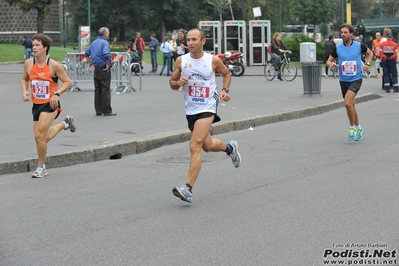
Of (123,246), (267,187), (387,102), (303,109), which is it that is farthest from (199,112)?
(387,102)

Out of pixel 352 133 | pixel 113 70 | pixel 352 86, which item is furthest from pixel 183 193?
pixel 113 70

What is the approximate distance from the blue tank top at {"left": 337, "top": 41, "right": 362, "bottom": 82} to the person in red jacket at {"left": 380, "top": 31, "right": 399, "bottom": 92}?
12065 millimetres

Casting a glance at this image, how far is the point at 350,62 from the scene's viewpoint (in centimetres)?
1381

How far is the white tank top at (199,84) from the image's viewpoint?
29.5ft

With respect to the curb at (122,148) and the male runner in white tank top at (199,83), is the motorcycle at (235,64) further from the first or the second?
the male runner in white tank top at (199,83)

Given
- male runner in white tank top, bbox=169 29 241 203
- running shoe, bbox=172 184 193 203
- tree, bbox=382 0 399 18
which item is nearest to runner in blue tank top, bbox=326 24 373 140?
male runner in white tank top, bbox=169 29 241 203

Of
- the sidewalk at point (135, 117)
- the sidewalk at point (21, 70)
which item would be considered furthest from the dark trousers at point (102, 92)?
the sidewalk at point (21, 70)

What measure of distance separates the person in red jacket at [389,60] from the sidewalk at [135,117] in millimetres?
544

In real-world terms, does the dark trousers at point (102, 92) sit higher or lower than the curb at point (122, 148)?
higher

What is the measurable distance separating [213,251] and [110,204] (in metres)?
2.41

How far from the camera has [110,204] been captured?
8625 mm

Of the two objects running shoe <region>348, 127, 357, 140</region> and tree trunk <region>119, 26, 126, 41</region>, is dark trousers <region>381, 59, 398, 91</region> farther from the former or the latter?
tree trunk <region>119, 26, 126, 41</region>

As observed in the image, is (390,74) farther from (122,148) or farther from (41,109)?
(41,109)

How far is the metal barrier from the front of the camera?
24877mm
